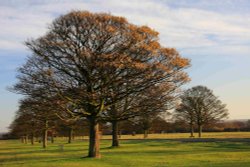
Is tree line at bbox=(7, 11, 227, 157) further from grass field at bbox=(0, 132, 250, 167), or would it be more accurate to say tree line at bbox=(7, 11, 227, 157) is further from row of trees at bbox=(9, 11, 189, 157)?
grass field at bbox=(0, 132, 250, 167)

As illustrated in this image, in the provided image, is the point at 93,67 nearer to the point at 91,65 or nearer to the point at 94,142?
the point at 91,65

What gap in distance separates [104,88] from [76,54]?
11.0 ft

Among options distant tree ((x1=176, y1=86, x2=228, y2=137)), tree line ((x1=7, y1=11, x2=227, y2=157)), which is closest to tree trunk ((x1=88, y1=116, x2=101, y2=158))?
tree line ((x1=7, y1=11, x2=227, y2=157))

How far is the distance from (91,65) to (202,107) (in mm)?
60174

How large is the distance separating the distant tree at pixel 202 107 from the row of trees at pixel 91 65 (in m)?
54.8

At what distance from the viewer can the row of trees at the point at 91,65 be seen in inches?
1085

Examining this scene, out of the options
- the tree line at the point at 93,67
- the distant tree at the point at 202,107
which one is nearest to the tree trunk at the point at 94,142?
the tree line at the point at 93,67

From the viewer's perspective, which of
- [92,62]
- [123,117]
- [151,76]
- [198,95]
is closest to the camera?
[92,62]

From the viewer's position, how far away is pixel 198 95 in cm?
8519

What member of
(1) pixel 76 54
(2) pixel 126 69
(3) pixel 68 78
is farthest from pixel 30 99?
(2) pixel 126 69

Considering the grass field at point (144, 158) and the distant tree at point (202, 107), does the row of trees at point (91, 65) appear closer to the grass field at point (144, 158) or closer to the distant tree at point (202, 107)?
the grass field at point (144, 158)

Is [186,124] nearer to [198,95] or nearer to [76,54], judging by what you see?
[198,95]

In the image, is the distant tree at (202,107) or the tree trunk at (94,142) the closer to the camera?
the tree trunk at (94,142)

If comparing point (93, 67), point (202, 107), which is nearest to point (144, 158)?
point (93, 67)
